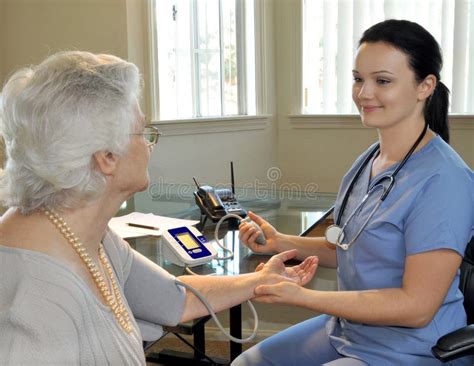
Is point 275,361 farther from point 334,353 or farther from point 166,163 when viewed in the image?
point 166,163

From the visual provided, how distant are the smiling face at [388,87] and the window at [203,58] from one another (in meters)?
2.02

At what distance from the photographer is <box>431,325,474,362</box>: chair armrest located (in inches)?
47.5

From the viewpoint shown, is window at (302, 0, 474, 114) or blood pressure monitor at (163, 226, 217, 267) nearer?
blood pressure monitor at (163, 226, 217, 267)

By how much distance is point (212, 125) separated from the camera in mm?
3564

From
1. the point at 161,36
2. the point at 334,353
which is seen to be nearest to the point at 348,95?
the point at 161,36

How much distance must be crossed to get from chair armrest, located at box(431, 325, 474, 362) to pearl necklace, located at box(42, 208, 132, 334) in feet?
2.15

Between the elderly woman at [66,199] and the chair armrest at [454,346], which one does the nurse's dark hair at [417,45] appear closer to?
the chair armrest at [454,346]

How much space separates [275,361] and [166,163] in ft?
6.58

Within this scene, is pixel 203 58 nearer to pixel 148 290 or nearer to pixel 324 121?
pixel 324 121

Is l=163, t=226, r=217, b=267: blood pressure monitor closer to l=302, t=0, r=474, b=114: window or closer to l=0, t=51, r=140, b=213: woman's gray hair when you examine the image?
l=0, t=51, r=140, b=213: woman's gray hair

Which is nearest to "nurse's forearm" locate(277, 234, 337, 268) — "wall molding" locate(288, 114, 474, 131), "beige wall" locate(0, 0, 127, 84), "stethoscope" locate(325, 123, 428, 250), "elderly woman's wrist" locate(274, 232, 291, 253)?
"elderly woman's wrist" locate(274, 232, 291, 253)

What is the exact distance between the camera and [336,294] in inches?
51.5

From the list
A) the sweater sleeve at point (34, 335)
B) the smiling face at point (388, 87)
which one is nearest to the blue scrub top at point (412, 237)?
the smiling face at point (388, 87)

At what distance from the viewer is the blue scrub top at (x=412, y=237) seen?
1.25 m
